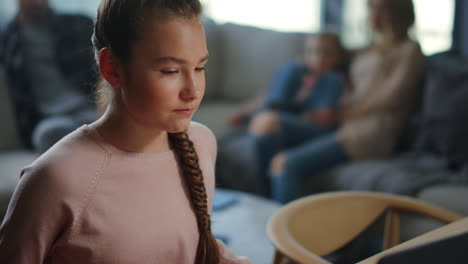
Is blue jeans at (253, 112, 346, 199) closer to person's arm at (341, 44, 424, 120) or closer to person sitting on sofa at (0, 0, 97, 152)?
person's arm at (341, 44, 424, 120)

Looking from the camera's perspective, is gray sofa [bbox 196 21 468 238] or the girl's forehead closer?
the girl's forehead

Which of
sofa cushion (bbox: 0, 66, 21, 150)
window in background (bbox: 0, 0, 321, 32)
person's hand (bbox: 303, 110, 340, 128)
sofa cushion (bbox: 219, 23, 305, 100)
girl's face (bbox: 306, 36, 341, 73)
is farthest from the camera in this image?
window in background (bbox: 0, 0, 321, 32)

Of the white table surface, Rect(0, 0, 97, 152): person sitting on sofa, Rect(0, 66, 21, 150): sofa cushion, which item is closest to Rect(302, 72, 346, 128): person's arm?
the white table surface

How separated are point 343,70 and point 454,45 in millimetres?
774

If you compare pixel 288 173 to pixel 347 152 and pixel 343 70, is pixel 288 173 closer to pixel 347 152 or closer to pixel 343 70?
pixel 347 152

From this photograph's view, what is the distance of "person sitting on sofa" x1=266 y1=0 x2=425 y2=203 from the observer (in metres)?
2.03

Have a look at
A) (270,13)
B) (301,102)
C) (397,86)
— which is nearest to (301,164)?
(301,102)

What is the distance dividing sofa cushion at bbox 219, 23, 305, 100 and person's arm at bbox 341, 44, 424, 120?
2.13ft

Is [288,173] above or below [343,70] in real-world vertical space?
below

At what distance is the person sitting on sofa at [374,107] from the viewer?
80.0 inches

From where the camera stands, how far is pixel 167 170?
0.70 meters

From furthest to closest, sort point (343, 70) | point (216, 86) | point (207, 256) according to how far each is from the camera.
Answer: point (216, 86) → point (343, 70) → point (207, 256)

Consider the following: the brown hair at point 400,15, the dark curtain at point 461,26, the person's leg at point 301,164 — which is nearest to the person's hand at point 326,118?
the person's leg at point 301,164

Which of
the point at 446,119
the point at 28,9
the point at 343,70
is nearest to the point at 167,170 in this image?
the point at 446,119
